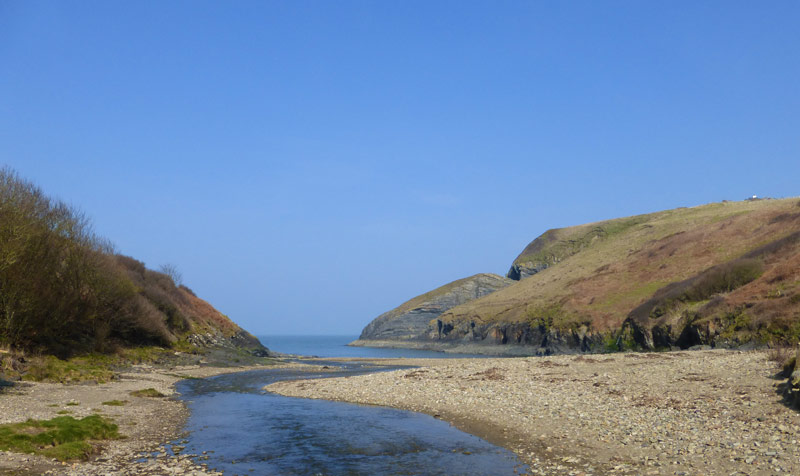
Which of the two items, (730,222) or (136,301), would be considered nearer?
(136,301)

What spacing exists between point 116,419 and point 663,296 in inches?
2687

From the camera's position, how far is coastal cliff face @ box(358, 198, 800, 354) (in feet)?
170

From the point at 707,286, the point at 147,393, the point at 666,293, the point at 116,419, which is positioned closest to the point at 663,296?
the point at 666,293

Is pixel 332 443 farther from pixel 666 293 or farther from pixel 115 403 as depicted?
pixel 666 293

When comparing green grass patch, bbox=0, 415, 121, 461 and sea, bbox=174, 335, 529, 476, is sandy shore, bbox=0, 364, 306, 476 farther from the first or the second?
sea, bbox=174, 335, 529, 476

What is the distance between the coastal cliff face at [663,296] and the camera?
5194 centimetres

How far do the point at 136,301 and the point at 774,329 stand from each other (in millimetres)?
67012

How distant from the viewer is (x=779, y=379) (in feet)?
80.1

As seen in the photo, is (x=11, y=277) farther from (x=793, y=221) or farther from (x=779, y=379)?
(x=793, y=221)

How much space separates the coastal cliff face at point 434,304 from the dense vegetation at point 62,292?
113m

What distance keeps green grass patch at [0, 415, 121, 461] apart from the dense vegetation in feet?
48.4

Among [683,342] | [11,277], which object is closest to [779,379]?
[683,342]

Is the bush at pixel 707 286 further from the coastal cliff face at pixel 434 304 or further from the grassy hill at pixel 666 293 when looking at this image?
the coastal cliff face at pixel 434 304

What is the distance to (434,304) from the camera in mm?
187250
